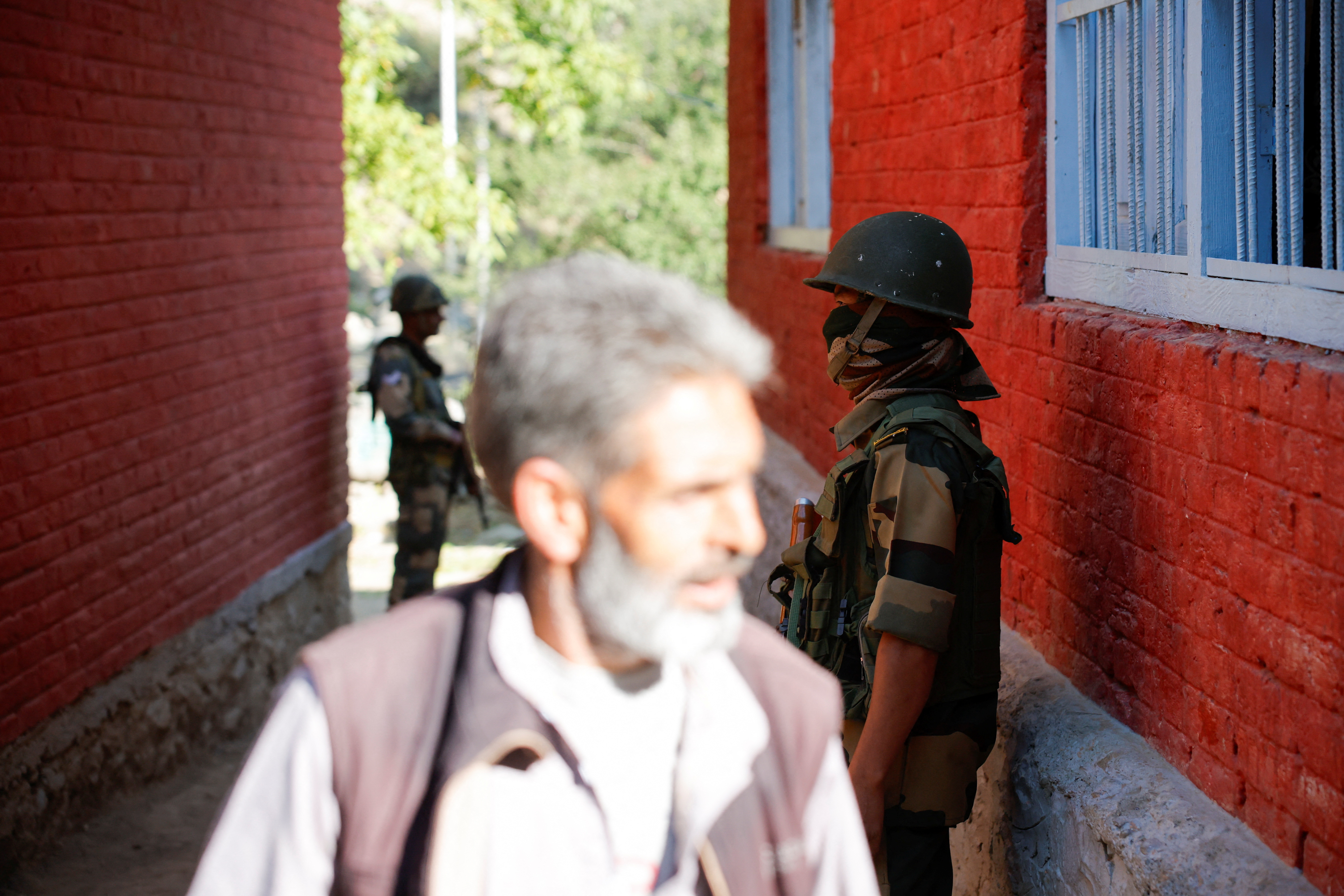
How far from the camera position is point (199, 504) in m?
5.69

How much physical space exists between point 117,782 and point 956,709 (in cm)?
358

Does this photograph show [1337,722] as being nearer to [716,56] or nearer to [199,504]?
[199,504]

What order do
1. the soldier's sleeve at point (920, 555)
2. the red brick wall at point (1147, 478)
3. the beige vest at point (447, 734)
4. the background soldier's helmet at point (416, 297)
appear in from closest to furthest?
the beige vest at point (447, 734) → the red brick wall at point (1147, 478) → the soldier's sleeve at point (920, 555) → the background soldier's helmet at point (416, 297)

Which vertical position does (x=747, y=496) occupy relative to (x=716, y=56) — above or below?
below

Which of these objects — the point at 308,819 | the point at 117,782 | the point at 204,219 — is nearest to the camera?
the point at 308,819

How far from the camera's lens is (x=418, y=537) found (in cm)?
769

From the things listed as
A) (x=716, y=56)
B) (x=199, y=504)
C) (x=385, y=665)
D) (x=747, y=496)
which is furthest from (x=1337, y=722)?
(x=716, y=56)

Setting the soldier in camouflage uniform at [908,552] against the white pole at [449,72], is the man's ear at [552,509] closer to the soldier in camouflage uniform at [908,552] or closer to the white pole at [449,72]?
the soldier in camouflage uniform at [908,552]

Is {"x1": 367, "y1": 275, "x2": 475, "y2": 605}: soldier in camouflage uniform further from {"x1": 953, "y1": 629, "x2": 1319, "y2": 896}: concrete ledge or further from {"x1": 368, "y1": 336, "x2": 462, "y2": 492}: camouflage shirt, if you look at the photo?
{"x1": 953, "y1": 629, "x2": 1319, "y2": 896}: concrete ledge

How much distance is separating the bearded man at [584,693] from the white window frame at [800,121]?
14.8 feet

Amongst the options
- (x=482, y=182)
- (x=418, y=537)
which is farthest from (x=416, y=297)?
(x=482, y=182)

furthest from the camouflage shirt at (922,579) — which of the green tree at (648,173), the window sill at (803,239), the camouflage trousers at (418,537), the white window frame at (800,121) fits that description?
the green tree at (648,173)

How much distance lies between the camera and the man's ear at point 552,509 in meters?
1.30

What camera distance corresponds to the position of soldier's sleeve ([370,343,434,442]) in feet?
24.6
